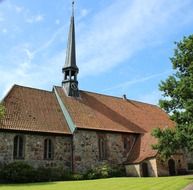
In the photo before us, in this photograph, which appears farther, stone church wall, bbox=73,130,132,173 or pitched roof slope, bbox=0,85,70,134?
stone church wall, bbox=73,130,132,173

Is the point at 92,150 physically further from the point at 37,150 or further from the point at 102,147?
the point at 37,150

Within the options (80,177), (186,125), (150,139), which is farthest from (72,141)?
(186,125)

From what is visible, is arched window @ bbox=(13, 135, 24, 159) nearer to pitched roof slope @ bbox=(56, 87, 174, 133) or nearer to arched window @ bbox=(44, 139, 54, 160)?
arched window @ bbox=(44, 139, 54, 160)

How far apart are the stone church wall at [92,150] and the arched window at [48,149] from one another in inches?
81.2

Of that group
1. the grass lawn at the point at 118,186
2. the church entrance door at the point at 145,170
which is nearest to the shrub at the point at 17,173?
the grass lawn at the point at 118,186

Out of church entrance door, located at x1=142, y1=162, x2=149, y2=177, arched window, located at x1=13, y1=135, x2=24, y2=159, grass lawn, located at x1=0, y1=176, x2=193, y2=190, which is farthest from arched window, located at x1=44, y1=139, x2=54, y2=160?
church entrance door, located at x1=142, y1=162, x2=149, y2=177

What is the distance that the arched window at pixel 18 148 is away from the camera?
80.1ft

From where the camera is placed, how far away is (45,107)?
29016 millimetres

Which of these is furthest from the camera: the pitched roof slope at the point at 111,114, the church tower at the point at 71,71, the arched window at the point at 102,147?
the church tower at the point at 71,71

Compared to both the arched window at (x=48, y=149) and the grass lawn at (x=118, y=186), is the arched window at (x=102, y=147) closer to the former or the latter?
the arched window at (x=48, y=149)

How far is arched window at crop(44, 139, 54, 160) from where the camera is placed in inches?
1020

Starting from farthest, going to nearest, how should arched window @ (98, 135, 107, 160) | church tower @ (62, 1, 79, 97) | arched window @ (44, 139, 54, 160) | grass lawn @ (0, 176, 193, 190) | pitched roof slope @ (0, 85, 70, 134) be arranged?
church tower @ (62, 1, 79, 97) < arched window @ (98, 135, 107, 160) < arched window @ (44, 139, 54, 160) < pitched roof slope @ (0, 85, 70, 134) < grass lawn @ (0, 176, 193, 190)

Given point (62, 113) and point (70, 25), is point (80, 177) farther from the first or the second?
point (70, 25)

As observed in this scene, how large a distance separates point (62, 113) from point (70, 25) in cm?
1261
